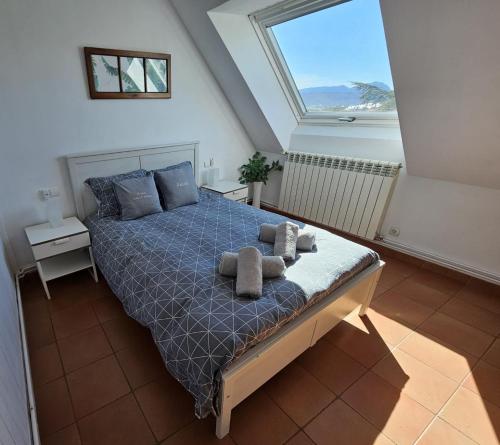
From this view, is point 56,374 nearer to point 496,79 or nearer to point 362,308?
point 362,308

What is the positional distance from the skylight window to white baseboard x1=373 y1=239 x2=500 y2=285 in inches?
52.3

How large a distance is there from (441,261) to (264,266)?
2.19 metres

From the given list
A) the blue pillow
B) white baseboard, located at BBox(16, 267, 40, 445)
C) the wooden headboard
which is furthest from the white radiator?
white baseboard, located at BBox(16, 267, 40, 445)

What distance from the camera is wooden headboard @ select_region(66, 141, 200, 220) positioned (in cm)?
227

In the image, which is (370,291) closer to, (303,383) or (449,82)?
(303,383)

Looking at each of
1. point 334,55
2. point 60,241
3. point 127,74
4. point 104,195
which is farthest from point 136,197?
point 334,55

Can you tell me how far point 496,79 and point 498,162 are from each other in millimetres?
778

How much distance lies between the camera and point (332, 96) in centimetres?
298

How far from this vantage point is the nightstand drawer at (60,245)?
6.35 feet

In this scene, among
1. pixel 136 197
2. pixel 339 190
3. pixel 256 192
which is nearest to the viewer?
pixel 136 197

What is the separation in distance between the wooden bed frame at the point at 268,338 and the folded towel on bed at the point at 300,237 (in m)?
0.34

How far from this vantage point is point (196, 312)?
130 cm

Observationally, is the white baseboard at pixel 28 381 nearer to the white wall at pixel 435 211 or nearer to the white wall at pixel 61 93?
the white wall at pixel 61 93

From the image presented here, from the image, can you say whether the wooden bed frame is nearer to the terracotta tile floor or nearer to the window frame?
the terracotta tile floor
